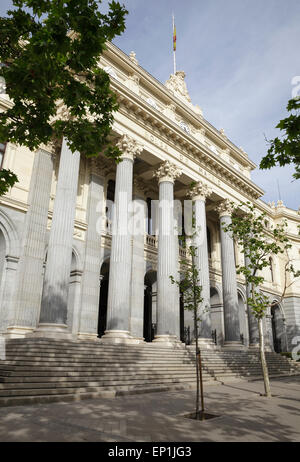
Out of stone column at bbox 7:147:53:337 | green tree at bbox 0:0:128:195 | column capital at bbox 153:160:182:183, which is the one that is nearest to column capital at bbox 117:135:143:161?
column capital at bbox 153:160:182:183

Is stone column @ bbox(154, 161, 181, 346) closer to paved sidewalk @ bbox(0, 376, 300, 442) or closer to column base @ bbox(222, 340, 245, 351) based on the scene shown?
column base @ bbox(222, 340, 245, 351)

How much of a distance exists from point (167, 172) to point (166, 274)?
6.51 meters

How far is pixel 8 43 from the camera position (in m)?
7.07

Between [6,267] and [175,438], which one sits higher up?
[6,267]

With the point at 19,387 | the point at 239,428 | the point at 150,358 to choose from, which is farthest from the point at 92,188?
the point at 239,428

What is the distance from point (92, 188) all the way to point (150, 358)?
34.8ft

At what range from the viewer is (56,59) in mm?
6223

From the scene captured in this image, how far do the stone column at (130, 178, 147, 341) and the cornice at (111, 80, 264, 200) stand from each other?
149 inches

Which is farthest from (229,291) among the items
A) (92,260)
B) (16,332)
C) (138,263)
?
(16,332)

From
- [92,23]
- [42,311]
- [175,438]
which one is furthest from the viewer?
[42,311]

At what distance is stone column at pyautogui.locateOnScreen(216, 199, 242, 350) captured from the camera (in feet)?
74.4

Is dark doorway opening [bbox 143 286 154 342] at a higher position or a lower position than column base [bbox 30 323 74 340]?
higher
